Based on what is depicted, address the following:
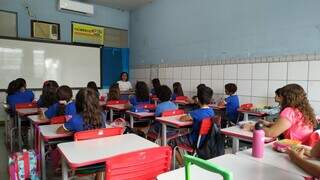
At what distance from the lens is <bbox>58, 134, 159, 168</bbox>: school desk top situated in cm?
162

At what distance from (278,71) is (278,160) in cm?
289

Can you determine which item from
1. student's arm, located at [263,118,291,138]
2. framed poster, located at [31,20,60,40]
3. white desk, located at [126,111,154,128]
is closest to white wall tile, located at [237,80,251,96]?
white desk, located at [126,111,154,128]

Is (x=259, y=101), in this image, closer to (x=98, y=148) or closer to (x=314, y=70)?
(x=314, y=70)

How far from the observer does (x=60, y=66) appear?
648 centimetres

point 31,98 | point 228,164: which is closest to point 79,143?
point 228,164

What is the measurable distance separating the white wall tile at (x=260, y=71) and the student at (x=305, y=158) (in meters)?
2.86

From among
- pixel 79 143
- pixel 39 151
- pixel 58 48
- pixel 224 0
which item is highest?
pixel 224 0

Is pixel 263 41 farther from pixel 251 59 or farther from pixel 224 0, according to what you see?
pixel 224 0

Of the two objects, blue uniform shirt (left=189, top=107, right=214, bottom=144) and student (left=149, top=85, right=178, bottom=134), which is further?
student (left=149, top=85, right=178, bottom=134)

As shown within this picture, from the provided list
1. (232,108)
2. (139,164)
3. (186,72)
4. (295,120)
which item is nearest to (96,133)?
(139,164)

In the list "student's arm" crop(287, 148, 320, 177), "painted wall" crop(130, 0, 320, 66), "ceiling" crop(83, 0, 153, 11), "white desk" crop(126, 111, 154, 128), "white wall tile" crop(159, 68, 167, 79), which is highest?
"ceiling" crop(83, 0, 153, 11)

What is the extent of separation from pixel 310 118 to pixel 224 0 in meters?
3.48

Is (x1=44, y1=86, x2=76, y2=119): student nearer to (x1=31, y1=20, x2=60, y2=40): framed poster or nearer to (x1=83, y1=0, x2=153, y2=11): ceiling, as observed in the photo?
(x1=31, y1=20, x2=60, y2=40): framed poster

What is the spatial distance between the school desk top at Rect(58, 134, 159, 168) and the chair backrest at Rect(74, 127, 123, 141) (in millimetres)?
48
